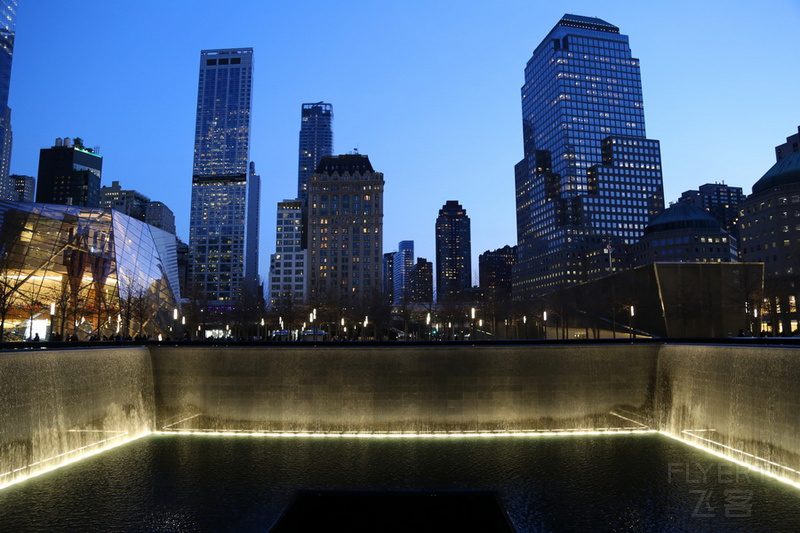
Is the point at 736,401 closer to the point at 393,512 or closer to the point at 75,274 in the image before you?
the point at 393,512

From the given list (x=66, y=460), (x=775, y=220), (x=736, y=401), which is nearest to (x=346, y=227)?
(x=775, y=220)

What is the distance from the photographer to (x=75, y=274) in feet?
166

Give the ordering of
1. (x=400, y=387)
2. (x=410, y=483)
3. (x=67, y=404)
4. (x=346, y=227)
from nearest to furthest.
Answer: (x=410, y=483) → (x=67, y=404) → (x=400, y=387) → (x=346, y=227)

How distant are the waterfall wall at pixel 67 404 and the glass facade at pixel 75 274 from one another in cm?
2398

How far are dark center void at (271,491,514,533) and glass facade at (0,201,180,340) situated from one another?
38.2m

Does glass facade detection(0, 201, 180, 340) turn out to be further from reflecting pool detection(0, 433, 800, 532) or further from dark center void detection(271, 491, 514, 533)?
dark center void detection(271, 491, 514, 533)

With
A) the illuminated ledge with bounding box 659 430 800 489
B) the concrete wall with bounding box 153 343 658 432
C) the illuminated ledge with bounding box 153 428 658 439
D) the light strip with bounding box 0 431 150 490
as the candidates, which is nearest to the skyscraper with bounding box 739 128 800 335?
the concrete wall with bounding box 153 343 658 432

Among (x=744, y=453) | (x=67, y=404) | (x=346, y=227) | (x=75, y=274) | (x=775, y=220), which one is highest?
(x=346, y=227)

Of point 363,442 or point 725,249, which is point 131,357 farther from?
point 725,249

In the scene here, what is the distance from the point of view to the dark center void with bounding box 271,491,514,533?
11.4 m

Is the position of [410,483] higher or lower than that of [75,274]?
lower

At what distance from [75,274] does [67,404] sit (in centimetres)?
3726

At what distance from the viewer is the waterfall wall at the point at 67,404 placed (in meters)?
16.3

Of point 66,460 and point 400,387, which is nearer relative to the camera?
point 66,460
